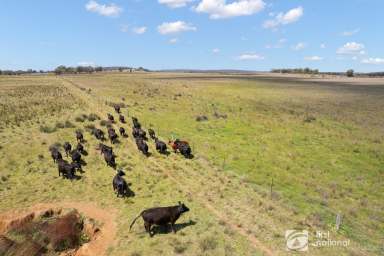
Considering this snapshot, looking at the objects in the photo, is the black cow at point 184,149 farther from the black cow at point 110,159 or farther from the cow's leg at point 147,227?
the cow's leg at point 147,227

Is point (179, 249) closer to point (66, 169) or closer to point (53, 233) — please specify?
point (53, 233)

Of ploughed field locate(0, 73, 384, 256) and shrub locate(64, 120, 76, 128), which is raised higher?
shrub locate(64, 120, 76, 128)

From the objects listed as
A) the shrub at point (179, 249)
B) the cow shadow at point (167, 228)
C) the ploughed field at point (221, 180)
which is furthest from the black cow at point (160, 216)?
the shrub at point (179, 249)

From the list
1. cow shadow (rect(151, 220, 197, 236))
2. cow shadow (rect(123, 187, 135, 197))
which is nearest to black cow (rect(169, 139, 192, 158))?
cow shadow (rect(123, 187, 135, 197))

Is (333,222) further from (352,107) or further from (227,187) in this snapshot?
(352,107)

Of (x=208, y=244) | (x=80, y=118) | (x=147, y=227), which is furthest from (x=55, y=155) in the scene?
(x=208, y=244)

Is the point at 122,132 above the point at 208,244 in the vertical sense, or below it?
above

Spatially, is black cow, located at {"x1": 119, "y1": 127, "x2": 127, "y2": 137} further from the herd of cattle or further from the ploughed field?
the ploughed field

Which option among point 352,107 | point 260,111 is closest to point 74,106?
point 260,111
